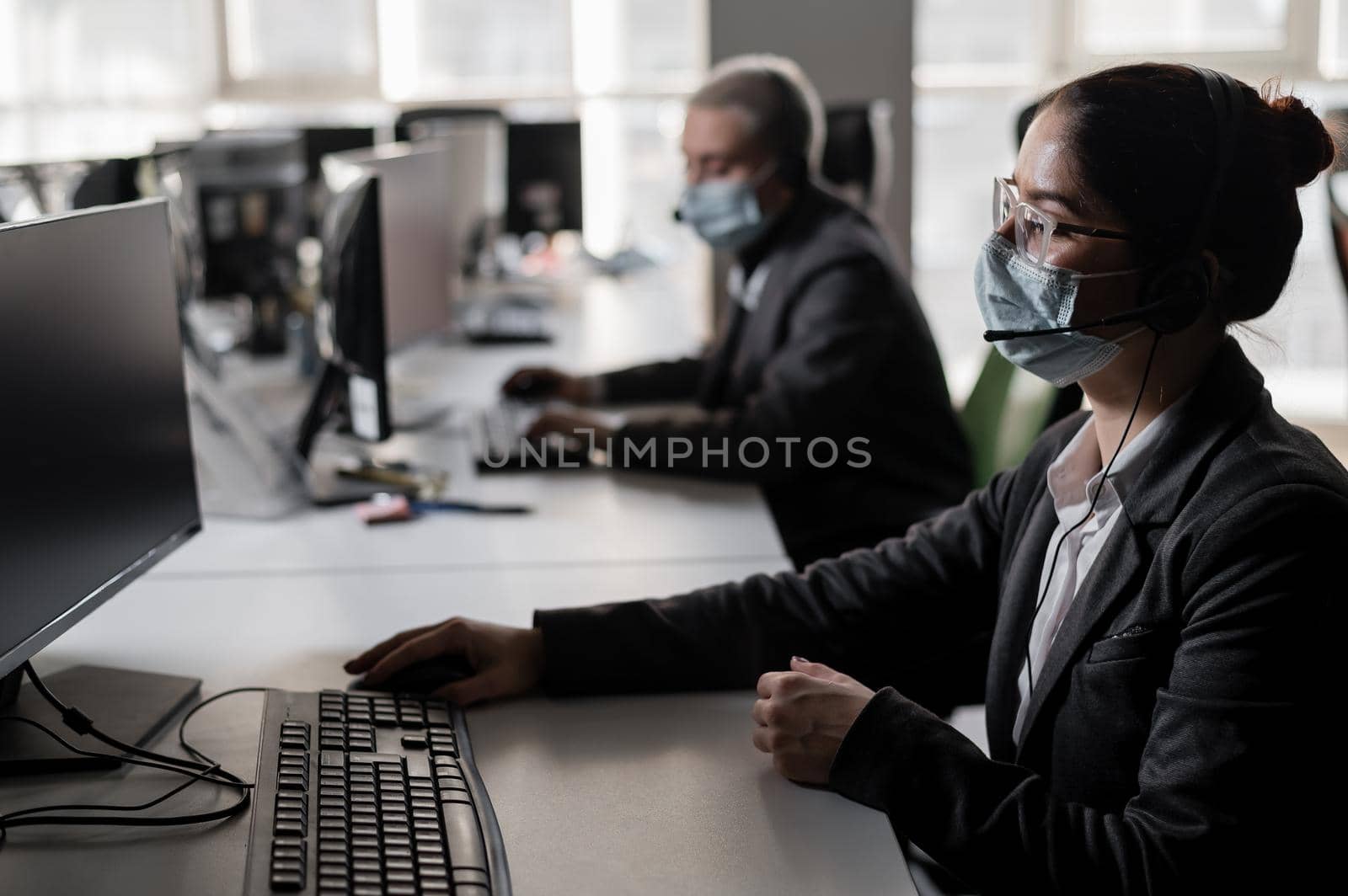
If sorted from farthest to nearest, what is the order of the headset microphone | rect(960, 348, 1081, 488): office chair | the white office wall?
1. the white office wall
2. rect(960, 348, 1081, 488): office chair
3. the headset microphone

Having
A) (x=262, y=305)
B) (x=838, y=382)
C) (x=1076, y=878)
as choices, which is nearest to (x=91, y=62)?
(x=262, y=305)

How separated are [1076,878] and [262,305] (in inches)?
102

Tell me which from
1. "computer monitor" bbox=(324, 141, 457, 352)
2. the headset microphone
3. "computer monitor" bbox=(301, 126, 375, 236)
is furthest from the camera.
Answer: "computer monitor" bbox=(301, 126, 375, 236)

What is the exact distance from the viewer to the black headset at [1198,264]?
3.57 ft

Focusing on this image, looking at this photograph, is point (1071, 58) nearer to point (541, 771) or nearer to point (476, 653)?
point (476, 653)

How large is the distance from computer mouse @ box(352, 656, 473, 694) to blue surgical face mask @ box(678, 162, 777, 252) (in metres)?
1.52

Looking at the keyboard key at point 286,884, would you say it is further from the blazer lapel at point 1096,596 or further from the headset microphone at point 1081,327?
the headset microphone at point 1081,327

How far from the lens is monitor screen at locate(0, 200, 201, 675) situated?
106 centimetres

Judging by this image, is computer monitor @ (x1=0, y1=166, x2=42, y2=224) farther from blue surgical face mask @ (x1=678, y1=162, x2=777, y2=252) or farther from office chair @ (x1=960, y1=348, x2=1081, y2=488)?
office chair @ (x1=960, y1=348, x2=1081, y2=488)

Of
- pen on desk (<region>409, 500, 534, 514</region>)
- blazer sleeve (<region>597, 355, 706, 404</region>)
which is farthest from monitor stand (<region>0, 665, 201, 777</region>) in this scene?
blazer sleeve (<region>597, 355, 706, 404</region>)

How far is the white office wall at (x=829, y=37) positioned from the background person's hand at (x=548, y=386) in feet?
8.73

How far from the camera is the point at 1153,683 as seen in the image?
1085mm

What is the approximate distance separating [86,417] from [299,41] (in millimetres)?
4815

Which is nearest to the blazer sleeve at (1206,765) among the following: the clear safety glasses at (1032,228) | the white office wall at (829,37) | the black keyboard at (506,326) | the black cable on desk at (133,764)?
the clear safety glasses at (1032,228)
